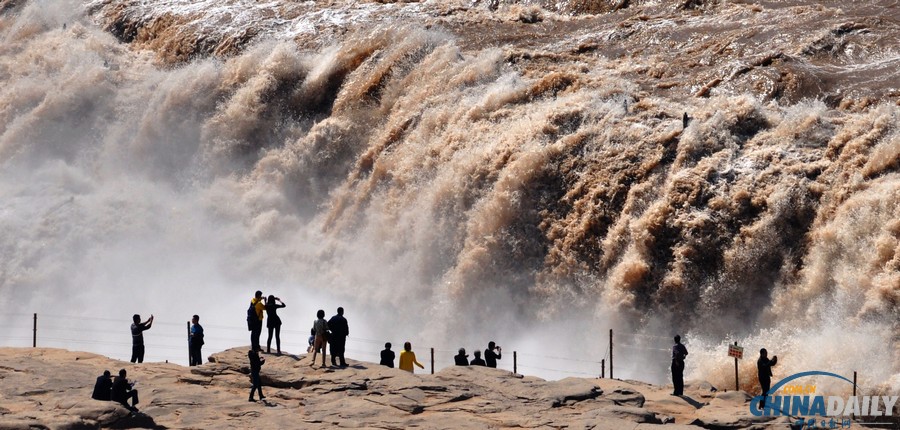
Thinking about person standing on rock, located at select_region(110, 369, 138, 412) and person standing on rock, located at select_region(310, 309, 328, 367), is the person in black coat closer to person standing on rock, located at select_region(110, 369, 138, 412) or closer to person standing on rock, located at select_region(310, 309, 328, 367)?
person standing on rock, located at select_region(110, 369, 138, 412)

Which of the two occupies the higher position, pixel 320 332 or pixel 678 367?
pixel 320 332

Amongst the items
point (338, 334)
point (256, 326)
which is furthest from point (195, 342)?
point (338, 334)

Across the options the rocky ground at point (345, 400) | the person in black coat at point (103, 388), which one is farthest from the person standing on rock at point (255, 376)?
the person in black coat at point (103, 388)

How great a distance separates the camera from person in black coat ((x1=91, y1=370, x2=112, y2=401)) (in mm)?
16484

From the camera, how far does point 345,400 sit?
16938 millimetres

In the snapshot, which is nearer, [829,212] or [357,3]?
[829,212]

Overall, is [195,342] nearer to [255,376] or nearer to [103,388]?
[255,376]

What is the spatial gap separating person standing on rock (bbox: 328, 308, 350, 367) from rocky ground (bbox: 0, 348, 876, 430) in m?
0.24

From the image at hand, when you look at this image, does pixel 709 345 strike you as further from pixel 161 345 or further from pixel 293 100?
pixel 293 100

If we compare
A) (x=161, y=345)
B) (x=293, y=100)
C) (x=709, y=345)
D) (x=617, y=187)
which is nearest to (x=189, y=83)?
(x=293, y=100)

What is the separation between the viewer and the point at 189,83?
3403cm

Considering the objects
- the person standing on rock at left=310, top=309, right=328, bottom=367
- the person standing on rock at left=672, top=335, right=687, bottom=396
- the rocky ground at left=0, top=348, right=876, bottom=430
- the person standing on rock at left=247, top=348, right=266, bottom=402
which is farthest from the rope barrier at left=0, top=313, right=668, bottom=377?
the person standing on rock at left=247, top=348, right=266, bottom=402

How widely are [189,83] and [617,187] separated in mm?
14617

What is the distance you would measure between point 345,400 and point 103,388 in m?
3.11
